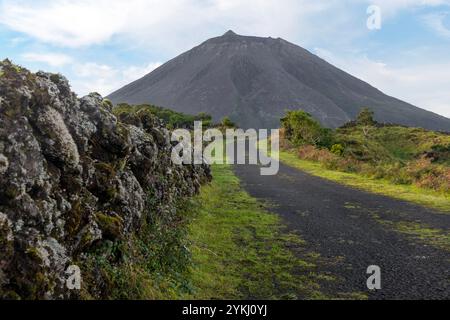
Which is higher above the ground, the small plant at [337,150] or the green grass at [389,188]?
the small plant at [337,150]

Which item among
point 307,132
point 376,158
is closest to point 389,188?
point 376,158

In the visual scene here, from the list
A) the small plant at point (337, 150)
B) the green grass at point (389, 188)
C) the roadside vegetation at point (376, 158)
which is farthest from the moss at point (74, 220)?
the small plant at point (337, 150)

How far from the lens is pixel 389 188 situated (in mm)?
26734

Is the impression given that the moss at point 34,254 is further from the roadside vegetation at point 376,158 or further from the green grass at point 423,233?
the roadside vegetation at point 376,158

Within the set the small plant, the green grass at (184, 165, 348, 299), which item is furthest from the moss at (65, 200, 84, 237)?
the small plant

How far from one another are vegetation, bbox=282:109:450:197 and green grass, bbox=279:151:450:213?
0.62 metres

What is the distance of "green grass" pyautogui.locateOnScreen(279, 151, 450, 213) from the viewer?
21969 mm

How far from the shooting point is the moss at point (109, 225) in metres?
8.08

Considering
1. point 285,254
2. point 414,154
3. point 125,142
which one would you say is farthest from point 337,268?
point 414,154

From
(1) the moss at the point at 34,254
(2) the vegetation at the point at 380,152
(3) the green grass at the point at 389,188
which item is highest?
(2) the vegetation at the point at 380,152

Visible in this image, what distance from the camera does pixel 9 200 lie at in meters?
5.91

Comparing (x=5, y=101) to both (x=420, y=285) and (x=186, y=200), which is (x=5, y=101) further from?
(x=186, y=200)

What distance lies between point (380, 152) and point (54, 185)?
55335 millimetres

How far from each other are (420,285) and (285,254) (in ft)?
12.2
